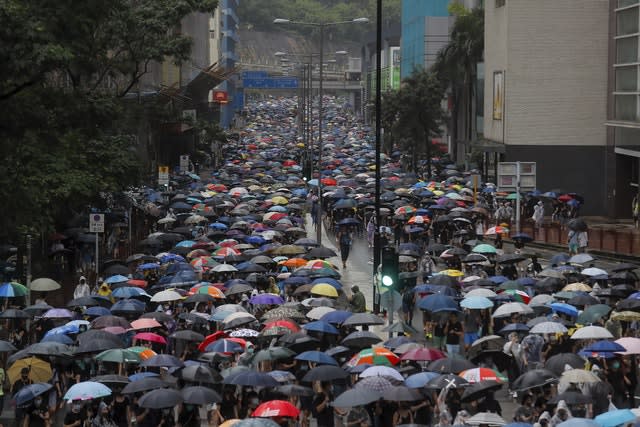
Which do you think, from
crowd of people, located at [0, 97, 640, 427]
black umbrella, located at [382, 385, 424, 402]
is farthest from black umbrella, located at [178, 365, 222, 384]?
black umbrella, located at [382, 385, 424, 402]

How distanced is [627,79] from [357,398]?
42.8 metres

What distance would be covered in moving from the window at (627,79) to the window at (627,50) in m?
0.35

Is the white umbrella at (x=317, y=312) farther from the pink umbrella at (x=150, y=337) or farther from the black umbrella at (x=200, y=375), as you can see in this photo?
the black umbrella at (x=200, y=375)

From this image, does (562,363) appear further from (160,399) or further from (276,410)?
(160,399)

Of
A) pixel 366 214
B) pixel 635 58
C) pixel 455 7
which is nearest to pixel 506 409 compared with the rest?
pixel 366 214

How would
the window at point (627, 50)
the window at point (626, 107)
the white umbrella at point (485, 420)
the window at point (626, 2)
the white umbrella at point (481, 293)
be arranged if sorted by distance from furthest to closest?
the window at point (627, 50) → the window at point (626, 2) → the window at point (626, 107) → the white umbrella at point (481, 293) → the white umbrella at point (485, 420)

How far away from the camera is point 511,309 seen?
2356cm

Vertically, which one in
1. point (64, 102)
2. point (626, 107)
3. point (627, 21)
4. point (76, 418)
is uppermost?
point (627, 21)

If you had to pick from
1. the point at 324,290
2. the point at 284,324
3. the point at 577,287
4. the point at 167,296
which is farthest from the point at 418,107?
the point at 284,324

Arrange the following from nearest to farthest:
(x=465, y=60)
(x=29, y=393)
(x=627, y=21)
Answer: (x=29, y=393), (x=627, y=21), (x=465, y=60)

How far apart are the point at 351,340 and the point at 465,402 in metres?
4.51

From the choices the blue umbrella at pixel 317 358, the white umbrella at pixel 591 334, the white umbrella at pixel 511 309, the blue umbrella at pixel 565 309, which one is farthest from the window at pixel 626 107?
the blue umbrella at pixel 317 358

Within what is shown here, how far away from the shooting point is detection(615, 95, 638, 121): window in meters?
54.7

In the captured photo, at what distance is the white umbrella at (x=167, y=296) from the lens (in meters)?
26.0
